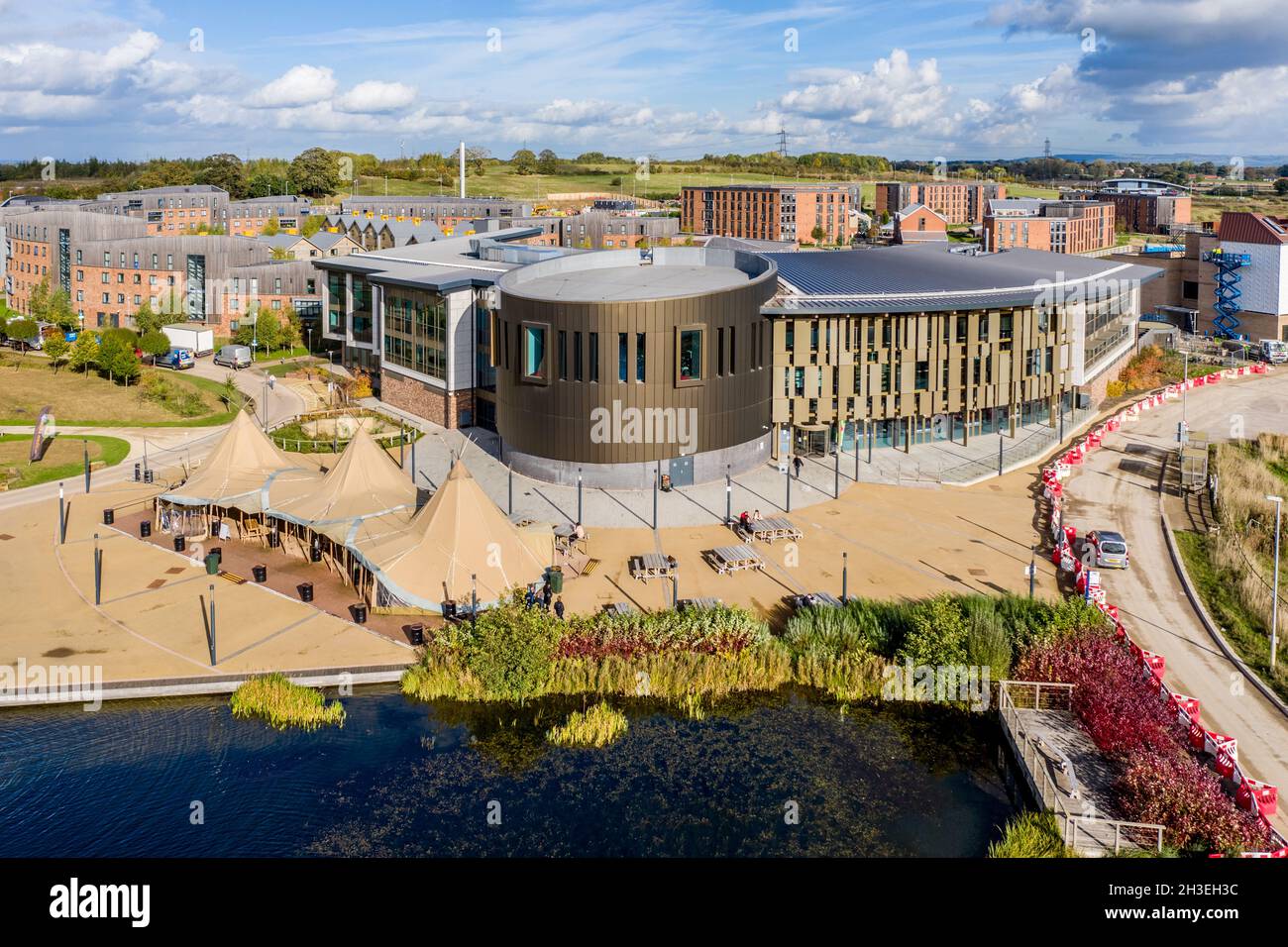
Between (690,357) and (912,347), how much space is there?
16612mm

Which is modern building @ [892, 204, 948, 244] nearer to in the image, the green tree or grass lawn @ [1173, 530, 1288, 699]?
the green tree

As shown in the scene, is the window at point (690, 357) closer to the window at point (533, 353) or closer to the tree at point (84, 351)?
the window at point (533, 353)

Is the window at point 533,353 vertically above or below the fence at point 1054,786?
above

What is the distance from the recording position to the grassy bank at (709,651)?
115 ft

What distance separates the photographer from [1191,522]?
52344 millimetres

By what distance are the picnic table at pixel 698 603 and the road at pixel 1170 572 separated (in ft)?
51.3

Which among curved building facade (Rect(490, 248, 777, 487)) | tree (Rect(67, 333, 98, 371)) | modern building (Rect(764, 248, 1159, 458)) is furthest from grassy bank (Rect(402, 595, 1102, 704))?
tree (Rect(67, 333, 98, 371))

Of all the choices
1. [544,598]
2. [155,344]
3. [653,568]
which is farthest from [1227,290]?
[155,344]

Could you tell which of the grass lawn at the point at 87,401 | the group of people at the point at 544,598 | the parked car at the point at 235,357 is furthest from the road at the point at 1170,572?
the parked car at the point at 235,357

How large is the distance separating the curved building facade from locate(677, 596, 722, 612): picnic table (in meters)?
15.7

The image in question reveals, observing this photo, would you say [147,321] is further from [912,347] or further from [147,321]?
[912,347]

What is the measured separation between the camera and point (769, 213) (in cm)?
19012

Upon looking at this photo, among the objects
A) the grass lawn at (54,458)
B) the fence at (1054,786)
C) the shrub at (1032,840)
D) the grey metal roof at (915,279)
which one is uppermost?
the grey metal roof at (915,279)

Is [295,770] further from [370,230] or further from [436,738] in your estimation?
[370,230]
